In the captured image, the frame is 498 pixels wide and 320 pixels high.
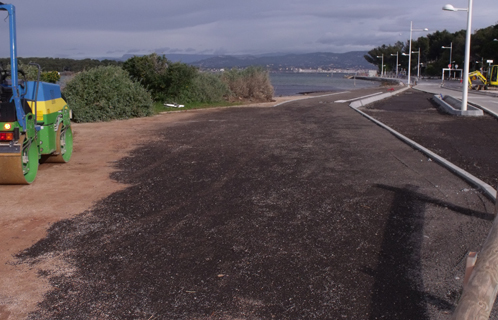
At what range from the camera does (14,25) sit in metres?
8.23

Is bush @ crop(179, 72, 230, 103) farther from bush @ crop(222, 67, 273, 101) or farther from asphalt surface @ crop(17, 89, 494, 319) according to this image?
asphalt surface @ crop(17, 89, 494, 319)

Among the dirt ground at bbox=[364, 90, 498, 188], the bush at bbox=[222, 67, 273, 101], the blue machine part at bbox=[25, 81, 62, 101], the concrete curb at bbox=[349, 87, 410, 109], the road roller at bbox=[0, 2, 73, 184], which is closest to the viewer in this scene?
the road roller at bbox=[0, 2, 73, 184]

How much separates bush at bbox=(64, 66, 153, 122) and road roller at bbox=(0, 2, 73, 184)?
9843mm

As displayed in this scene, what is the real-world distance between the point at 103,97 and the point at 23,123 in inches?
494

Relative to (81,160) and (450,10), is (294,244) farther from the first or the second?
(450,10)

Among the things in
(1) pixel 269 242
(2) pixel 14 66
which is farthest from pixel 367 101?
(1) pixel 269 242

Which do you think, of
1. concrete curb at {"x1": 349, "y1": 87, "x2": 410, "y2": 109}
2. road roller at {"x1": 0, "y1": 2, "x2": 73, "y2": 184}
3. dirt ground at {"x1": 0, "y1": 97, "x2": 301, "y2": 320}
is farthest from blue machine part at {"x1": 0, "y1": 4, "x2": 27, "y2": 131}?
concrete curb at {"x1": 349, "y1": 87, "x2": 410, "y2": 109}

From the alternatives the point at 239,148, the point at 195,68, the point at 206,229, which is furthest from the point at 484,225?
the point at 195,68

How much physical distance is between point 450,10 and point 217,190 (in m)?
19.1

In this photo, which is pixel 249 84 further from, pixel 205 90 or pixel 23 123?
pixel 23 123

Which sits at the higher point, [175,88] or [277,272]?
[175,88]

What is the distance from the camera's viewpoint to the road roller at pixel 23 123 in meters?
7.77

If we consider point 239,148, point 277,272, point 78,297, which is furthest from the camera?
point 239,148

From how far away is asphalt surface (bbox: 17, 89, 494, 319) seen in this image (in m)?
4.39
